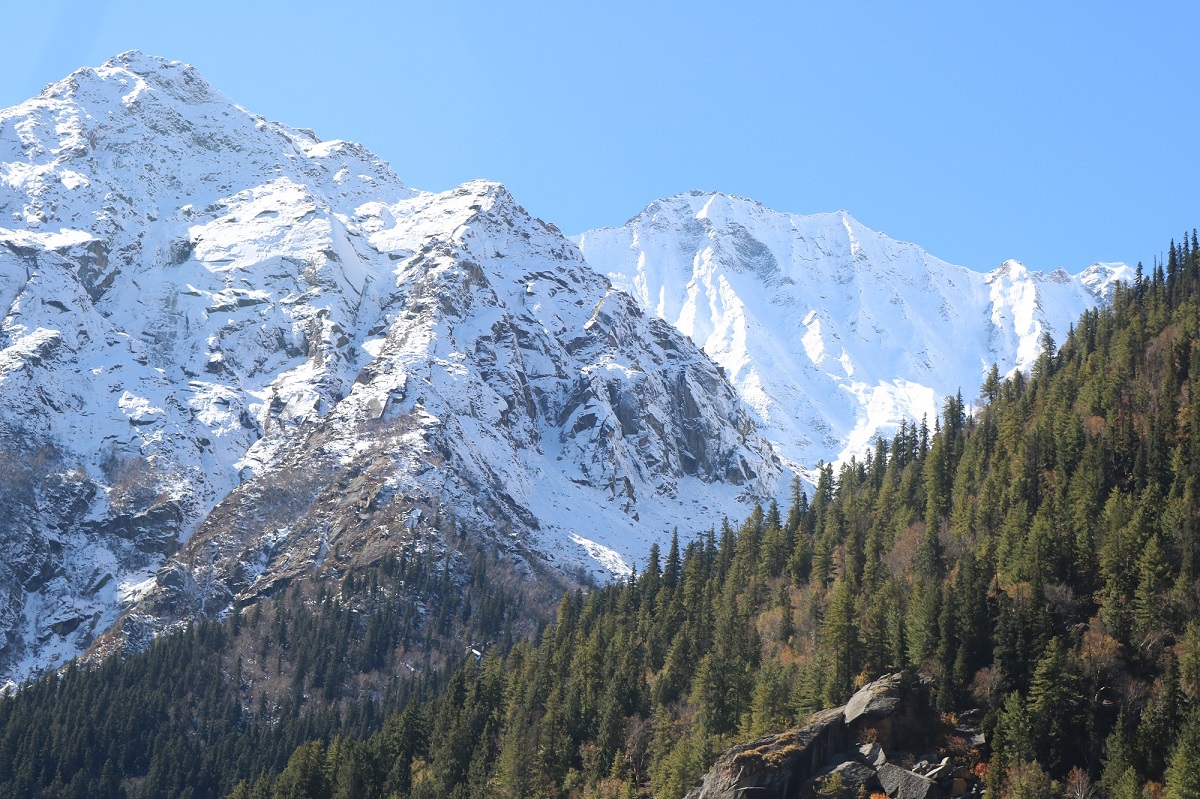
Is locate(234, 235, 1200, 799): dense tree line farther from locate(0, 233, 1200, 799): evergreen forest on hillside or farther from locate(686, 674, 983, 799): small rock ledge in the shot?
locate(686, 674, 983, 799): small rock ledge

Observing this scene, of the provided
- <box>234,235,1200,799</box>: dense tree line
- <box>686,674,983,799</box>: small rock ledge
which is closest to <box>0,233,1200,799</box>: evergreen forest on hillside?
<box>234,235,1200,799</box>: dense tree line

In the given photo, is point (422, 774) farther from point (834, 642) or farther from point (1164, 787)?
point (1164, 787)

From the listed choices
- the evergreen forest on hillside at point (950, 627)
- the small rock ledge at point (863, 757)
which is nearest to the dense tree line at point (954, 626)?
the evergreen forest on hillside at point (950, 627)

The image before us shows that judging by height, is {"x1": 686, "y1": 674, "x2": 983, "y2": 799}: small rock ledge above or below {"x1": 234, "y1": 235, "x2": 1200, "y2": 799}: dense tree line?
below

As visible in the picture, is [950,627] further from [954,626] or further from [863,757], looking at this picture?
[863,757]

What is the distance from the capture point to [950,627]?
10594 cm

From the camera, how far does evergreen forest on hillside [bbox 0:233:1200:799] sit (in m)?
96.0

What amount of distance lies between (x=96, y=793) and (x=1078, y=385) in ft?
500

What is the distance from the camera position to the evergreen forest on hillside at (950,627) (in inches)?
3780

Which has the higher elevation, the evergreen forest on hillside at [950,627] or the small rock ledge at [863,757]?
the evergreen forest on hillside at [950,627]

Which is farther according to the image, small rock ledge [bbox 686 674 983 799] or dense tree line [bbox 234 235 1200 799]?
dense tree line [bbox 234 235 1200 799]

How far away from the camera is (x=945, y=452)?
159500mm

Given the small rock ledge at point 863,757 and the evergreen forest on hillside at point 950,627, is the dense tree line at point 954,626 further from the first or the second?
the small rock ledge at point 863,757

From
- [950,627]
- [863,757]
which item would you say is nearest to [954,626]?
[950,627]
